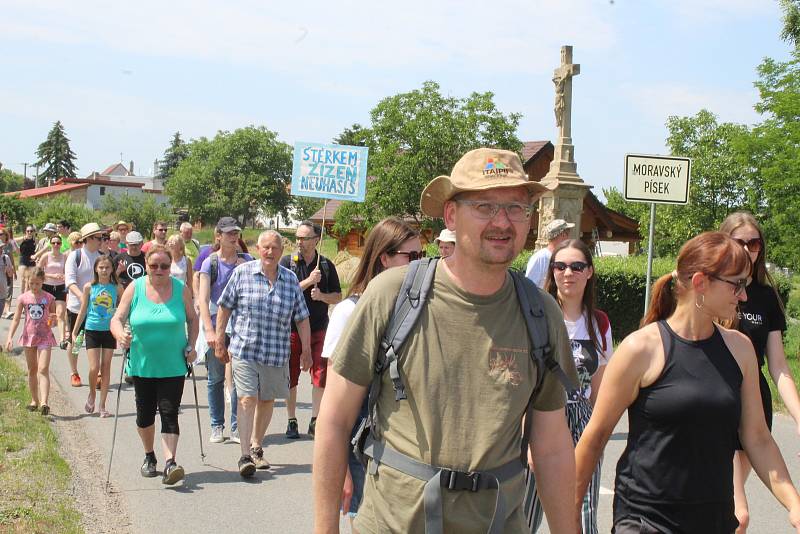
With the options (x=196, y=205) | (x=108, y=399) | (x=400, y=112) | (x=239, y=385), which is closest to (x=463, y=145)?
(x=400, y=112)

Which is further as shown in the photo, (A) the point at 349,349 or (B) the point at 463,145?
(B) the point at 463,145

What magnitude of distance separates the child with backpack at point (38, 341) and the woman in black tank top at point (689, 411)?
7.27 metres

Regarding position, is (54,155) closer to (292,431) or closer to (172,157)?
(172,157)

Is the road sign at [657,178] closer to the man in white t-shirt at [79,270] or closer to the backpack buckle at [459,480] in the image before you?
the man in white t-shirt at [79,270]

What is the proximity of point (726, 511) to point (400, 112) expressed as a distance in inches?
1322

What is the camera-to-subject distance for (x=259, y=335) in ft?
24.6

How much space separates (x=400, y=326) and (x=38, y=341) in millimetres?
7893

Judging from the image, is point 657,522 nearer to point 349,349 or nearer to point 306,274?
point 349,349

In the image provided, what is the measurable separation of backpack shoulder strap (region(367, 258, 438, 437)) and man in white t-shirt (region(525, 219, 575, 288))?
4383 millimetres

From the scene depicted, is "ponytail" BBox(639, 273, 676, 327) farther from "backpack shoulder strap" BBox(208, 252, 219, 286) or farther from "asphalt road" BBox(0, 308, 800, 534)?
"backpack shoulder strap" BBox(208, 252, 219, 286)

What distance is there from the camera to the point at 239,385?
7438 millimetres

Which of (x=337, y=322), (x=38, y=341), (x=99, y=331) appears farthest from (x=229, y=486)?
(x=38, y=341)

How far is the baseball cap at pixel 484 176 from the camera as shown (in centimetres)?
284

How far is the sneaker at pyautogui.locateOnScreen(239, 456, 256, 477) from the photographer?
7162 millimetres
